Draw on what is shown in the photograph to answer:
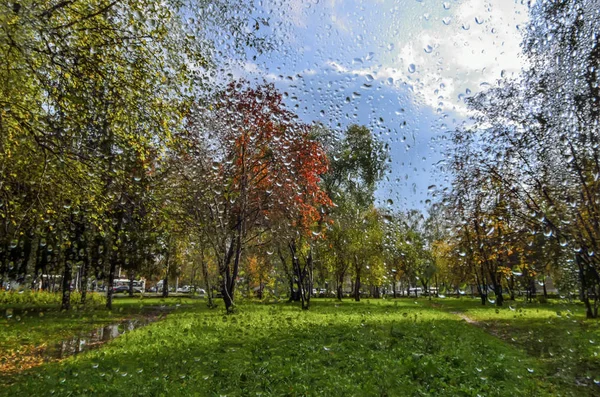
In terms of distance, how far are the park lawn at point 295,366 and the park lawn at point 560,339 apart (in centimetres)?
23

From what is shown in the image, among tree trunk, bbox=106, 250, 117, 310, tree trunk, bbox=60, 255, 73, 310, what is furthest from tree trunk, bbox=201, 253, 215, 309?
tree trunk, bbox=60, 255, 73, 310

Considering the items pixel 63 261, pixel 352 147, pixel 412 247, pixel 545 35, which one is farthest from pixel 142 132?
pixel 63 261

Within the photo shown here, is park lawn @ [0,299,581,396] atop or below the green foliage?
atop

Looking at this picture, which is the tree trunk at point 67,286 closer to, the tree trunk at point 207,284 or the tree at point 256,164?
the tree trunk at point 207,284

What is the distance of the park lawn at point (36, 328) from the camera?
5461mm

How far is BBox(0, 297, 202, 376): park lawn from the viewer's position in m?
5.46

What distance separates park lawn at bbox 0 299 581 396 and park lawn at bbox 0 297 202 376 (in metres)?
1.02

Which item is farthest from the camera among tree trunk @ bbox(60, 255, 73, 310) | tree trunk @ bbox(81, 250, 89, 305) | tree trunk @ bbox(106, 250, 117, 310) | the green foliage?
tree trunk @ bbox(106, 250, 117, 310)

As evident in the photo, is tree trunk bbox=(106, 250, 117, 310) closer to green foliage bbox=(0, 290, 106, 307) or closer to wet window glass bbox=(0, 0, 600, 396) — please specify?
green foliage bbox=(0, 290, 106, 307)

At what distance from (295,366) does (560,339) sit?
4.48 metres

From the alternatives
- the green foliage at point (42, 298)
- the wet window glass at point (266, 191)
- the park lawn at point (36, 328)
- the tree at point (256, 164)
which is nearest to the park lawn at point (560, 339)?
the wet window glass at point (266, 191)

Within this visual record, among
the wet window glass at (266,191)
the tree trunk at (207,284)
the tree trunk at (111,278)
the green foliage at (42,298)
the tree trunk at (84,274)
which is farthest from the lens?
the tree trunk at (111,278)

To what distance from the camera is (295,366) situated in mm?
4383

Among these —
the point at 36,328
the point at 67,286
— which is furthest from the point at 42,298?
the point at 36,328
